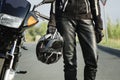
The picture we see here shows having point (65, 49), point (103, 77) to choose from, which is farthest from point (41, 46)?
point (103, 77)

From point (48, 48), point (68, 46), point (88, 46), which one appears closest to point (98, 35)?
point (88, 46)

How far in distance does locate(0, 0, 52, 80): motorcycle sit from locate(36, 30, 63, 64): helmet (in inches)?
6.5

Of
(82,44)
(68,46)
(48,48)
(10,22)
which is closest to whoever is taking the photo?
(10,22)

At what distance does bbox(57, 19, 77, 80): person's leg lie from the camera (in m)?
5.92

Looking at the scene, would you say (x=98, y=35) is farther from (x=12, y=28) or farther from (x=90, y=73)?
(x=12, y=28)

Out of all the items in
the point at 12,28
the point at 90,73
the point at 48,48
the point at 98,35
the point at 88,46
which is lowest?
the point at 90,73

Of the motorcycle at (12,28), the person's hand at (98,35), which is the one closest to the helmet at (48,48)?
the motorcycle at (12,28)

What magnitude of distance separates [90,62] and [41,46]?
2230 mm

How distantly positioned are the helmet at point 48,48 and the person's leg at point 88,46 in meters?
2.01

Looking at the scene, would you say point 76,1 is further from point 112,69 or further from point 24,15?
point 112,69

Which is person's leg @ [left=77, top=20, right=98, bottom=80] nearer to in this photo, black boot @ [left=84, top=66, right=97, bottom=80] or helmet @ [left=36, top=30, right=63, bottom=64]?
black boot @ [left=84, top=66, right=97, bottom=80]

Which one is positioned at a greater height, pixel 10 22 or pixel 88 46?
pixel 10 22

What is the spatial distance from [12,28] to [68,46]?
2.33 meters

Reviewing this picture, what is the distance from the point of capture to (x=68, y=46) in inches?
233
